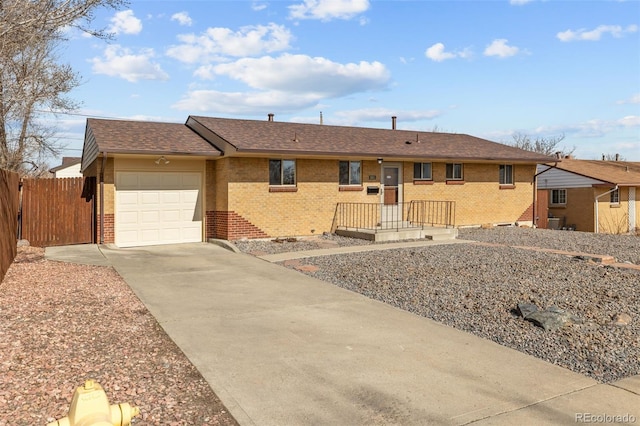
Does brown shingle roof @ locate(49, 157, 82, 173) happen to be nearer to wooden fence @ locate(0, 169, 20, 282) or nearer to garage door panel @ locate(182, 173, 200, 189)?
garage door panel @ locate(182, 173, 200, 189)

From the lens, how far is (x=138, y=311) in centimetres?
663

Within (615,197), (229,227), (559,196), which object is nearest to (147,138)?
(229,227)

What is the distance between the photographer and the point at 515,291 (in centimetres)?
767

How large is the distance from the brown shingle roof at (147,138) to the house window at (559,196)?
21782 millimetres

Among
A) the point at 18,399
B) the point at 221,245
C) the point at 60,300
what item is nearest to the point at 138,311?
the point at 60,300

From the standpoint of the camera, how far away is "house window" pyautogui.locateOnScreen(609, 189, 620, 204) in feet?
86.1

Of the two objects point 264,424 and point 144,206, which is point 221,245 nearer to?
point 144,206

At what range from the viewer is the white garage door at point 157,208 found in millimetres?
13953

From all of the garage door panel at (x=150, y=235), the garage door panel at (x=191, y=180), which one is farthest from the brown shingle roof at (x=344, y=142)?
the garage door panel at (x=150, y=235)

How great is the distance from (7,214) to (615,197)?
29.0 metres

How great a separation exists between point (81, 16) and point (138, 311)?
6075mm

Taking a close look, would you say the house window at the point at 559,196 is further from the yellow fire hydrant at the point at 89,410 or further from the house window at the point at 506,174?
the yellow fire hydrant at the point at 89,410

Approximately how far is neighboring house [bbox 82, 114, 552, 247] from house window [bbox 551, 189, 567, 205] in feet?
34.9

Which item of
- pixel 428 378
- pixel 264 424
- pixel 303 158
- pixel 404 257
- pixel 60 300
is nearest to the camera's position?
pixel 264 424
